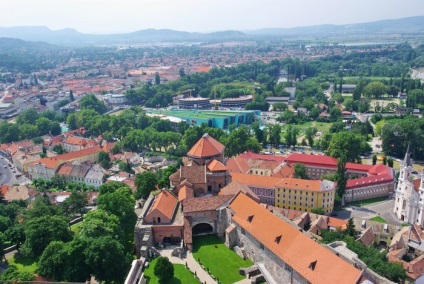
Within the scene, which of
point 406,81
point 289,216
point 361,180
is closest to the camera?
point 289,216

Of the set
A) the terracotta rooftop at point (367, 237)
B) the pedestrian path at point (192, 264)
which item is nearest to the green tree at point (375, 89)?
the terracotta rooftop at point (367, 237)

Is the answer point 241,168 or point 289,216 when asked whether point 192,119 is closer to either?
point 241,168

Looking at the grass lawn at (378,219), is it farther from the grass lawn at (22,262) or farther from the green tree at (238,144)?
the grass lawn at (22,262)

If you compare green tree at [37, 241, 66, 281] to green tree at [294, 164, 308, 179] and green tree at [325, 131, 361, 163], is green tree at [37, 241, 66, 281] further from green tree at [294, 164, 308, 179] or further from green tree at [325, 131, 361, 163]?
green tree at [325, 131, 361, 163]

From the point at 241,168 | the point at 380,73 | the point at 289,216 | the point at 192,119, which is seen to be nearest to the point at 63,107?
the point at 192,119

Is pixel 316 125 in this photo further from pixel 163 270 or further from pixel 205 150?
pixel 163 270

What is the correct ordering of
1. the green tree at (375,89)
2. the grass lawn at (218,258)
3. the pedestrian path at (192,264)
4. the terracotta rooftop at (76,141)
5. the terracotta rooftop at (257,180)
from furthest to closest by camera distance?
the green tree at (375,89)
the terracotta rooftop at (76,141)
the terracotta rooftop at (257,180)
the grass lawn at (218,258)
the pedestrian path at (192,264)
